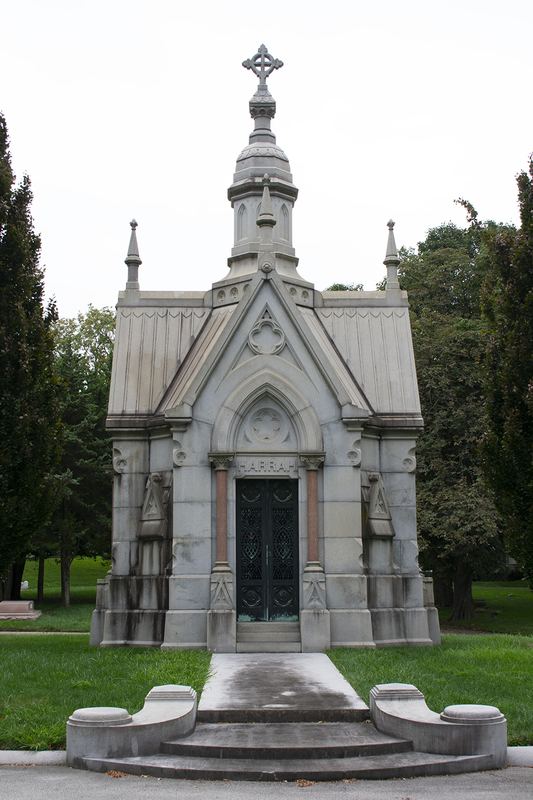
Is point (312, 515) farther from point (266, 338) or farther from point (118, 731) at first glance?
point (118, 731)

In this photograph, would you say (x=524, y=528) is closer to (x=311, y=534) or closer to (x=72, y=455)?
(x=311, y=534)

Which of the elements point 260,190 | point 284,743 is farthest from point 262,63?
point 284,743

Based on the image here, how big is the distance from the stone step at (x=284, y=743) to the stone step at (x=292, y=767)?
70mm

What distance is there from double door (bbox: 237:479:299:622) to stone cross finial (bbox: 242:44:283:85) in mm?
9740

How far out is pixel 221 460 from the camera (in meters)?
14.6

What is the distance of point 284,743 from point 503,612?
87.5 ft

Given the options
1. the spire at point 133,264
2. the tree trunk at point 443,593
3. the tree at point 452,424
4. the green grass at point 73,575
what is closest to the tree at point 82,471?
the green grass at point 73,575

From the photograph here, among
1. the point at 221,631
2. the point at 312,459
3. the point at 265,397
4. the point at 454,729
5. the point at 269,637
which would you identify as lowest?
the point at 454,729

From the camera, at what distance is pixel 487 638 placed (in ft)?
57.2

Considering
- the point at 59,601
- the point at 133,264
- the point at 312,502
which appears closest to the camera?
the point at 312,502

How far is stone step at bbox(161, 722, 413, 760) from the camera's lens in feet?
26.1

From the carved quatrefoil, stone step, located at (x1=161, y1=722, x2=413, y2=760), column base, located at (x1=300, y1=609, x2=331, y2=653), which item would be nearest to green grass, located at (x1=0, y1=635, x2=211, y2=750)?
stone step, located at (x1=161, y1=722, x2=413, y2=760)

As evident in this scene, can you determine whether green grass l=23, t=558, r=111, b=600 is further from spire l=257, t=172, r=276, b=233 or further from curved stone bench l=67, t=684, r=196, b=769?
curved stone bench l=67, t=684, r=196, b=769

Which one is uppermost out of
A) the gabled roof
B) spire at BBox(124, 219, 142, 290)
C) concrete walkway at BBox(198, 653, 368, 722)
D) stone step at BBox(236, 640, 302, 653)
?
spire at BBox(124, 219, 142, 290)
